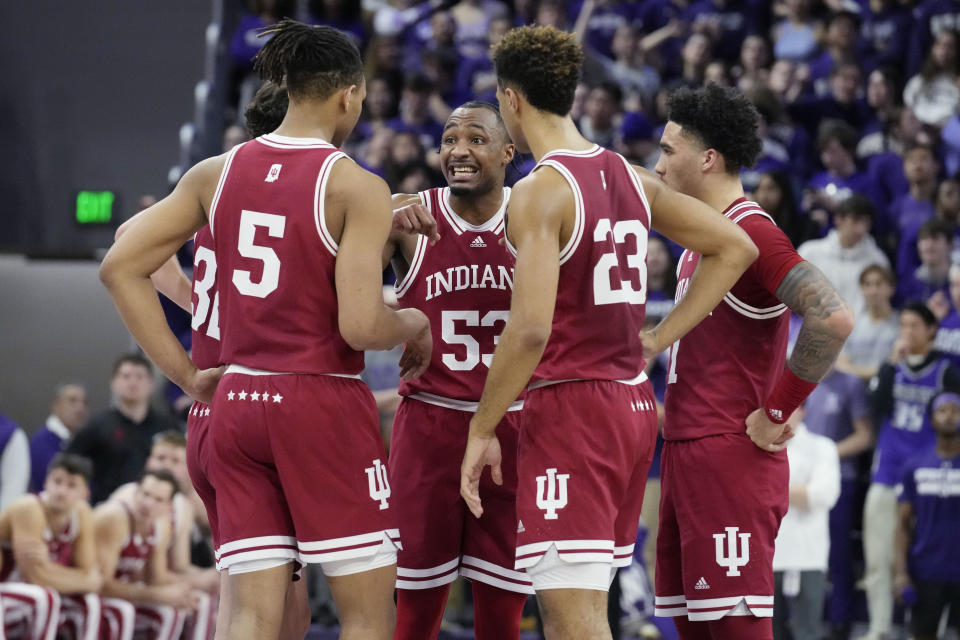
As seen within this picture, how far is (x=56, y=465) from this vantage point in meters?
9.02

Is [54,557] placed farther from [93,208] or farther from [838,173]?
[838,173]

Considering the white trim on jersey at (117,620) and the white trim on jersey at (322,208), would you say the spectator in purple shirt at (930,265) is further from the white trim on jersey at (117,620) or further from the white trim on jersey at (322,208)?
the white trim on jersey at (322,208)

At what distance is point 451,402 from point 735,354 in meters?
1.16

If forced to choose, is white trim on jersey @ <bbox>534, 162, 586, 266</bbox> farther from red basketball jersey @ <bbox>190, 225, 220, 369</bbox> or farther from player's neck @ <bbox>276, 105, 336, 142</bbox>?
red basketball jersey @ <bbox>190, 225, 220, 369</bbox>

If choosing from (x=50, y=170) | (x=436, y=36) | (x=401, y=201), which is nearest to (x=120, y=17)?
(x=50, y=170)

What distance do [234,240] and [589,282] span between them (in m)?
1.20

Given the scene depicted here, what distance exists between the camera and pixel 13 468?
9.70 m

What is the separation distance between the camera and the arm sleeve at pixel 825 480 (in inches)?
343

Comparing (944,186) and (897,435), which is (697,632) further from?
(944,186)

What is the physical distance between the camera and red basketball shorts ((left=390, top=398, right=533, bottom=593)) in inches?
207

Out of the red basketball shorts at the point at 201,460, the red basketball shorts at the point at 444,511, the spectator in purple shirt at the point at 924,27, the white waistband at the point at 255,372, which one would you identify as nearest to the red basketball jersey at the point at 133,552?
the red basketball shorts at the point at 444,511

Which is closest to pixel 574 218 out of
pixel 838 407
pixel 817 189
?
pixel 838 407

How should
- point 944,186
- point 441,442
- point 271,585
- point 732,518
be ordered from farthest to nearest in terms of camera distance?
point 944,186 < point 441,442 < point 732,518 < point 271,585

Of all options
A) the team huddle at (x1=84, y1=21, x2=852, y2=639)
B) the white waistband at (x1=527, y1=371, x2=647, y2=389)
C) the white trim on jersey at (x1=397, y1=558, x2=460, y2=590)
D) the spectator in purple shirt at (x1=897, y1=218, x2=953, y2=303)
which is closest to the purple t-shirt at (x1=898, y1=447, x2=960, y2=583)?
the spectator in purple shirt at (x1=897, y1=218, x2=953, y2=303)
